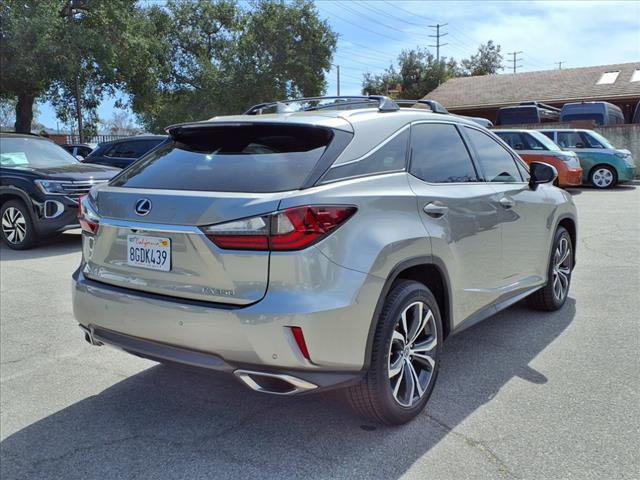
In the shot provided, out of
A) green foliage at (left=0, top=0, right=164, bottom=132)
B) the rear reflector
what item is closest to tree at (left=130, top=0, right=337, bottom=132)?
green foliage at (left=0, top=0, right=164, bottom=132)

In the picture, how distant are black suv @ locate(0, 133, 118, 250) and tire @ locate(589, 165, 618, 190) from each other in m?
13.6

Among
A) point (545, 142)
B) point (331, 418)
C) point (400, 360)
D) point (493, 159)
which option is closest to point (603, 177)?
point (545, 142)

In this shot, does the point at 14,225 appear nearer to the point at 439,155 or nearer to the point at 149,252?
the point at 149,252

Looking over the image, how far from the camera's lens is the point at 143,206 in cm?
303

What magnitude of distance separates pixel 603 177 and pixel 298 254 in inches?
648

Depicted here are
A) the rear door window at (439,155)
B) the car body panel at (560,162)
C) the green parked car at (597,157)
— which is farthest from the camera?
the green parked car at (597,157)

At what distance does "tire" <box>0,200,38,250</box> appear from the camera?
8.68 meters

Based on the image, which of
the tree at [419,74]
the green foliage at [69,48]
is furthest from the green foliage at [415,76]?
the green foliage at [69,48]

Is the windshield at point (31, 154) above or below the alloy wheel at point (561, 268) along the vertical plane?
above

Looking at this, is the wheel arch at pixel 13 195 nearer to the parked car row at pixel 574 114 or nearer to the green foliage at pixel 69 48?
the green foliage at pixel 69 48

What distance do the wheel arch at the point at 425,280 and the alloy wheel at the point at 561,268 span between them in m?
1.97

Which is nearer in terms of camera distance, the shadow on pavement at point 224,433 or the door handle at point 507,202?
the shadow on pavement at point 224,433

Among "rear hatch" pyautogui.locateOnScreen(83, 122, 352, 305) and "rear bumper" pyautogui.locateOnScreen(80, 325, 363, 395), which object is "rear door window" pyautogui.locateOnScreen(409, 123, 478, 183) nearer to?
"rear hatch" pyautogui.locateOnScreen(83, 122, 352, 305)

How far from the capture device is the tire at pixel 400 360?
2.94 metres
